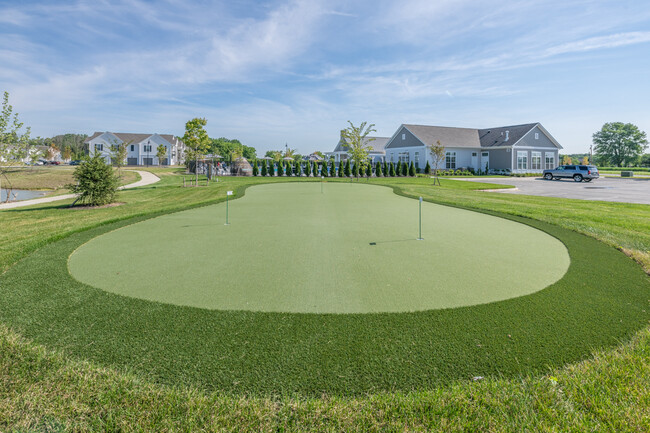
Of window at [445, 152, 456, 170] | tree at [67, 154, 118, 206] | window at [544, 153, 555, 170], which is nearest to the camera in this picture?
tree at [67, 154, 118, 206]

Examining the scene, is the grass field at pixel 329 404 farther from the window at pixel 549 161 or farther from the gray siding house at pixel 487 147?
the window at pixel 549 161

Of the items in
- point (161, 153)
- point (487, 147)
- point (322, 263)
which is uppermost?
point (161, 153)

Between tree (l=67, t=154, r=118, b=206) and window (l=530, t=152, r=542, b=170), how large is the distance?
43.6 meters

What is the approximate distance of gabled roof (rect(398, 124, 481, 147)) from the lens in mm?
41884

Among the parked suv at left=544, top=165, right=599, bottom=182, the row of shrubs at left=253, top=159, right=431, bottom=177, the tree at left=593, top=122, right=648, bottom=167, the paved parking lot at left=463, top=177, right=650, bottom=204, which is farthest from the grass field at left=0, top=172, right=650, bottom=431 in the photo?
the tree at left=593, top=122, right=648, bottom=167

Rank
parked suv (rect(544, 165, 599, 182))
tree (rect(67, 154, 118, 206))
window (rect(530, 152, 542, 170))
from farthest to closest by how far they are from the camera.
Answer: window (rect(530, 152, 542, 170)), parked suv (rect(544, 165, 599, 182)), tree (rect(67, 154, 118, 206))

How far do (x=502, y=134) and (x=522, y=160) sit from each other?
13.1 feet

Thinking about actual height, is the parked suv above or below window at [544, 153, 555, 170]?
below

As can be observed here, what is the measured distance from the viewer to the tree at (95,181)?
1283 cm

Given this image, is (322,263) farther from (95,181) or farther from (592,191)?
(592,191)

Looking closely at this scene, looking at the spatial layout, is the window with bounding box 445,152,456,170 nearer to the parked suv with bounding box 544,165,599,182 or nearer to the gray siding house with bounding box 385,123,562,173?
the gray siding house with bounding box 385,123,562,173

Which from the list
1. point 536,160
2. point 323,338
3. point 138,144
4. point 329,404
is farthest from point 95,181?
point 138,144

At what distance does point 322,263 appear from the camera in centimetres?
Answer: 518

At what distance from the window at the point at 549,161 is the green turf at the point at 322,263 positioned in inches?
1621
